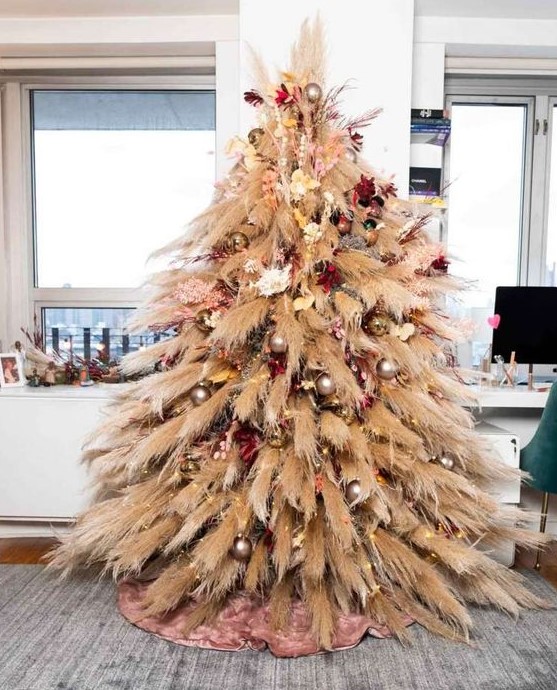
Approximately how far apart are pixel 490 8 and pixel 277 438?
1982 mm

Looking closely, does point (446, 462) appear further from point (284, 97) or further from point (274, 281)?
point (284, 97)

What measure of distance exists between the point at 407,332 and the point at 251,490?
2.07ft

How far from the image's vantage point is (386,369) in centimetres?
173

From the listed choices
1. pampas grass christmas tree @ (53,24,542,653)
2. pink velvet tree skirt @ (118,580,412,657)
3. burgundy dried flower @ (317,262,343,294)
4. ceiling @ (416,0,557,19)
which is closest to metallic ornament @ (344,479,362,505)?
pampas grass christmas tree @ (53,24,542,653)

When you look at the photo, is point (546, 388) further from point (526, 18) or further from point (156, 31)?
point (156, 31)

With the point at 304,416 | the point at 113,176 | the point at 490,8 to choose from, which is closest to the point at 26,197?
the point at 113,176

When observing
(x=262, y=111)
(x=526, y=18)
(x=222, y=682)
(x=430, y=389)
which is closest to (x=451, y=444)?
(x=430, y=389)

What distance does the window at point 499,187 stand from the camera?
2.99 m

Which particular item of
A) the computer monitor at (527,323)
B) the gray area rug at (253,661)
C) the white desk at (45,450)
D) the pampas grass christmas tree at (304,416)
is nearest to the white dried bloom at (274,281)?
the pampas grass christmas tree at (304,416)

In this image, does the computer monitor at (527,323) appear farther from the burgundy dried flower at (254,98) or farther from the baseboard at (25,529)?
the baseboard at (25,529)

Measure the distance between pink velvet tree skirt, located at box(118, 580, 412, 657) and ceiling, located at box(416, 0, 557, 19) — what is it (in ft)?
7.41

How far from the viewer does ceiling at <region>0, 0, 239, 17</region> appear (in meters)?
2.49

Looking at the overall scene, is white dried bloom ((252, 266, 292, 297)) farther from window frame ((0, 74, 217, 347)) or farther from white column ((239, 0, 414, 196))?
window frame ((0, 74, 217, 347))

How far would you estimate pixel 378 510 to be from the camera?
1.70 m
